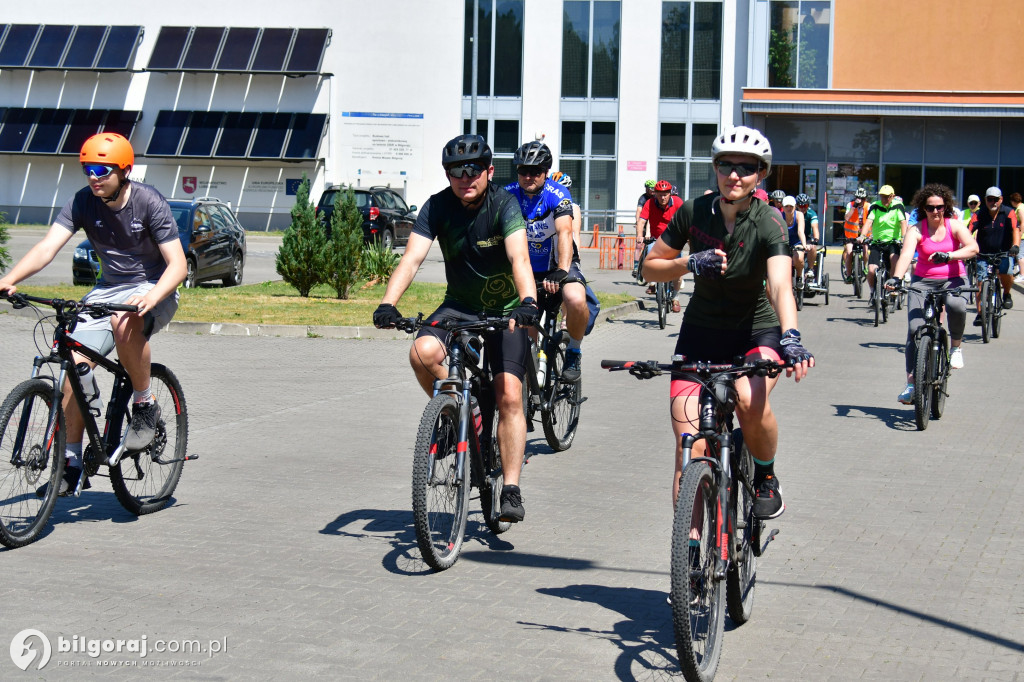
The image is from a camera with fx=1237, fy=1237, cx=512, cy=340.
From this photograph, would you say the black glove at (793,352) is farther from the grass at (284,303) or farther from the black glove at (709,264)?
the grass at (284,303)

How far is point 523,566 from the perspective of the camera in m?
5.73

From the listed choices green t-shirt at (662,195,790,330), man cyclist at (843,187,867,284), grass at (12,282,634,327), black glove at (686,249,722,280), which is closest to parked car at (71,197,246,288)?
grass at (12,282,634,327)

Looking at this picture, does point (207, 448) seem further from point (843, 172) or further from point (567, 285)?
point (843, 172)

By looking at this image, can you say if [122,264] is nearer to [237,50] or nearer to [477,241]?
[477,241]

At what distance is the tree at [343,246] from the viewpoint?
18.6 meters

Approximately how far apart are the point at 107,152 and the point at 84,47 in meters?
42.7

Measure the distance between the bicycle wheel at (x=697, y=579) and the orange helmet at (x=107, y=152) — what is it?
130 inches

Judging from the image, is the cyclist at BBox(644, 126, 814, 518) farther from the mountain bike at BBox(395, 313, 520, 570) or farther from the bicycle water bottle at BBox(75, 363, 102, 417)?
the bicycle water bottle at BBox(75, 363, 102, 417)

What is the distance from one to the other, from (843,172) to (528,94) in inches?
442

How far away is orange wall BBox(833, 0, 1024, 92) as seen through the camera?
3978 centimetres

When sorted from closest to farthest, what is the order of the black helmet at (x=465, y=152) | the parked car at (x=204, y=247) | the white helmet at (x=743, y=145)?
1. the white helmet at (x=743, y=145)
2. the black helmet at (x=465, y=152)
3. the parked car at (x=204, y=247)

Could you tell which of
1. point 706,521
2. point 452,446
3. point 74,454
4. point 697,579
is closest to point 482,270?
point 452,446

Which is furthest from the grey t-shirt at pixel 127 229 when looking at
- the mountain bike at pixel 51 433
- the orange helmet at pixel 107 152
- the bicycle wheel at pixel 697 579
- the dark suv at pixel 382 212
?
the dark suv at pixel 382 212

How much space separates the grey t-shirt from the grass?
345 inches
